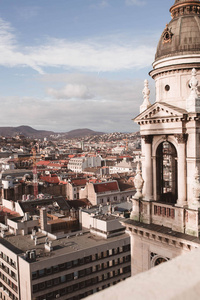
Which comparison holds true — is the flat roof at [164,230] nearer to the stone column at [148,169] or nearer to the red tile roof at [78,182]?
the stone column at [148,169]

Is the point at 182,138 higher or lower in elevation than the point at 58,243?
higher

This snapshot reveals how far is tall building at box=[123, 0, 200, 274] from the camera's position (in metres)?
14.9

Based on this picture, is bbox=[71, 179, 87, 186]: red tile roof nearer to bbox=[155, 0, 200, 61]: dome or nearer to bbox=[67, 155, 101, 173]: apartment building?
bbox=[67, 155, 101, 173]: apartment building

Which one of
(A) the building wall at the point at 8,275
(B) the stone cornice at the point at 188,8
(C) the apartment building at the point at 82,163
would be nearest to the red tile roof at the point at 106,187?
(A) the building wall at the point at 8,275

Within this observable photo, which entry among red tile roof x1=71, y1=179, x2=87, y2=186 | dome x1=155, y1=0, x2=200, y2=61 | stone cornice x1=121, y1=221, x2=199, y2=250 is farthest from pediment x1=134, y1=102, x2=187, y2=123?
red tile roof x1=71, y1=179, x2=87, y2=186

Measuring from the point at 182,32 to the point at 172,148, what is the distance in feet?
20.4

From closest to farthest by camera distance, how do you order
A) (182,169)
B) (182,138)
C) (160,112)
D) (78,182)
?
1. (182,138)
2. (182,169)
3. (160,112)
4. (78,182)

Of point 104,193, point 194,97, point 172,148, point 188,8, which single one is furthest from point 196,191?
point 104,193

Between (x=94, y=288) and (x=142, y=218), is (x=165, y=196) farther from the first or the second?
(x=94, y=288)

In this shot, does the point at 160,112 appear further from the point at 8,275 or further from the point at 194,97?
the point at 8,275

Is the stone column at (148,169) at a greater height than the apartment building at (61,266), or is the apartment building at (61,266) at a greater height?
the stone column at (148,169)

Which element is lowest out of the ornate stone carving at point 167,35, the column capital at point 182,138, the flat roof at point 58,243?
the flat roof at point 58,243

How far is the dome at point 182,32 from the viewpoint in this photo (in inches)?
629

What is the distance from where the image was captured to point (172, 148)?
17.5 meters
